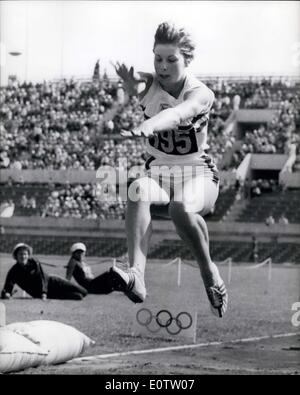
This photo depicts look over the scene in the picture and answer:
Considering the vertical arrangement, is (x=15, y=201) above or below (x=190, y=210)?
below

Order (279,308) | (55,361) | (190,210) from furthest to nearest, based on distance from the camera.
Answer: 1. (279,308)
2. (55,361)
3. (190,210)

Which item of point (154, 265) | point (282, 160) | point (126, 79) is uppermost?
point (126, 79)

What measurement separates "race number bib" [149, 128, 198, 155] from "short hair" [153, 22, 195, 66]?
535 mm

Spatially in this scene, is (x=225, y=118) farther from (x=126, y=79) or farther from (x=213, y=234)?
(x=126, y=79)

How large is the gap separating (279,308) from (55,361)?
8.65m

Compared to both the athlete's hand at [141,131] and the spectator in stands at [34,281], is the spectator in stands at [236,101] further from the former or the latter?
the athlete's hand at [141,131]

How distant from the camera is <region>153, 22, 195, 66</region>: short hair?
248 inches

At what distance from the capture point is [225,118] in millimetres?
29938

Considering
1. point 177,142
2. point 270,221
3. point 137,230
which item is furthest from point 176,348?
point 270,221

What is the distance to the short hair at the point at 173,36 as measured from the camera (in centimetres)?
631

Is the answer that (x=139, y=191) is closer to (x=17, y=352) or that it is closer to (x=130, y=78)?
(x=130, y=78)

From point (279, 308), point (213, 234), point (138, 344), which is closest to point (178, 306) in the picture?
point (279, 308)

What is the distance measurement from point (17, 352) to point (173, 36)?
6961 mm

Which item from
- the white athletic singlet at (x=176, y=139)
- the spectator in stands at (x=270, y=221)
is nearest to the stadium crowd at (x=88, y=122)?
the spectator in stands at (x=270, y=221)
